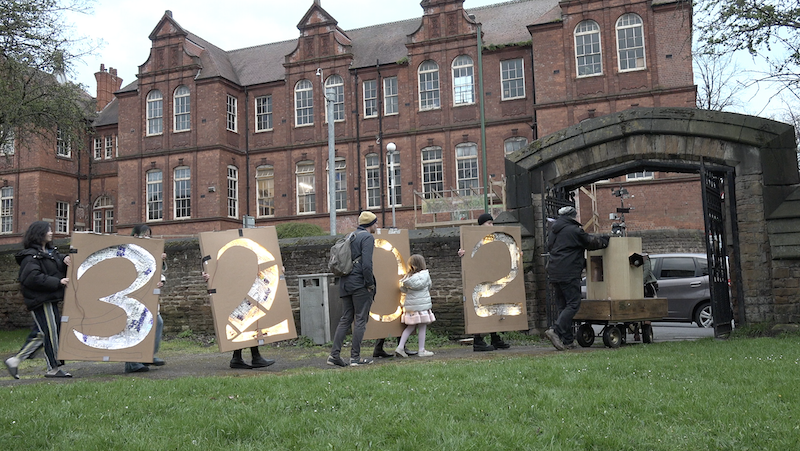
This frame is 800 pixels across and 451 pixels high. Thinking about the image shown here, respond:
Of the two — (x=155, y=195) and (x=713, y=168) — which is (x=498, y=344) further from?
(x=155, y=195)

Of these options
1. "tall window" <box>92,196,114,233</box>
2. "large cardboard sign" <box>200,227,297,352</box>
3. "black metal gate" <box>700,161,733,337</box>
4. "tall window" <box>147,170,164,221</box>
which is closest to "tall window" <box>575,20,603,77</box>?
"black metal gate" <box>700,161,733,337</box>

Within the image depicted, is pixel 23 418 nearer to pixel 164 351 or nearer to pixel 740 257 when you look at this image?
pixel 164 351

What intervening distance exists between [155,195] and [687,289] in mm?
30116

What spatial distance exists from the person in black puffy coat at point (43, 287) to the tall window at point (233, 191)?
92.6 ft

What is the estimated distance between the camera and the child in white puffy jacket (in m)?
9.86

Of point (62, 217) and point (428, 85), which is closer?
point (428, 85)

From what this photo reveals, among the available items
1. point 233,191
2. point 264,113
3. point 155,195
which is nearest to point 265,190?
point 233,191

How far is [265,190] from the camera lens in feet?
121

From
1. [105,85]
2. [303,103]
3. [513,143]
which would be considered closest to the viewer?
[513,143]

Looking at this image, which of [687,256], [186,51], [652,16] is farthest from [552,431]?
[186,51]

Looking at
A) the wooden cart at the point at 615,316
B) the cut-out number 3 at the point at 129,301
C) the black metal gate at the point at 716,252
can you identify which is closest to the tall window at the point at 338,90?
the black metal gate at the point at 716,252

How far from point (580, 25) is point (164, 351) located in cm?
2450

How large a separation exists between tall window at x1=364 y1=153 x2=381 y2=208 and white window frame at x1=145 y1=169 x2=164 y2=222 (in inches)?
456

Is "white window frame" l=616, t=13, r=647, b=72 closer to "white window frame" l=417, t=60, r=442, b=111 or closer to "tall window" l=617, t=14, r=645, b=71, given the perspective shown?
"tall window" l=617, t=14, r=645, b=71
